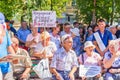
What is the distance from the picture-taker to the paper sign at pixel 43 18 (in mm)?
8594

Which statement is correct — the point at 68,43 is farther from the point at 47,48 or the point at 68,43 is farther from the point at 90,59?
the point at 47,48

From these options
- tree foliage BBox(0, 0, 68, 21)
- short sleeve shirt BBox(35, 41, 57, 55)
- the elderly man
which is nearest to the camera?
the elderly man

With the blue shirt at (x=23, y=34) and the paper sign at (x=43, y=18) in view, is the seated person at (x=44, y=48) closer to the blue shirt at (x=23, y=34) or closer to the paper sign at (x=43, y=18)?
the paper sign at (x=43, y=18)

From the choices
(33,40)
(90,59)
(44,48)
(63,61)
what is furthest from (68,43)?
(33,40)

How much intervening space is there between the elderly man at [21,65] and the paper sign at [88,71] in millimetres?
1026

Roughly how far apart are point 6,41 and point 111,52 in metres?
2.25

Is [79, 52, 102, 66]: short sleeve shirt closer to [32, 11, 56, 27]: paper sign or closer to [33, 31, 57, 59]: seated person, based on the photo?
[33, 31, 57, 59]: seated person

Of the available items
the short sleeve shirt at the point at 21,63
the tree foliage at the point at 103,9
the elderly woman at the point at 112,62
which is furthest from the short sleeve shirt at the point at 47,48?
the tree foliage at the point at 103,9

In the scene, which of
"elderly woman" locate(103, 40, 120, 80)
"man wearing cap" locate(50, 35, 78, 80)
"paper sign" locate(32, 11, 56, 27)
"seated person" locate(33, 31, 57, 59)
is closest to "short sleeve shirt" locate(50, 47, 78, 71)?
"man wearing cap" locate(50, 35, 78, 80)

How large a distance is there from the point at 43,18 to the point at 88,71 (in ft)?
6.81

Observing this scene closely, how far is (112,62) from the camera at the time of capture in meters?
6.95

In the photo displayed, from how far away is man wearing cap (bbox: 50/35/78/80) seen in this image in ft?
22.9

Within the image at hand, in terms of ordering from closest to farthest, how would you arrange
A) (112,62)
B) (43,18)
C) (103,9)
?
1. (112,62)
2. (43,18)
3. (103,9)

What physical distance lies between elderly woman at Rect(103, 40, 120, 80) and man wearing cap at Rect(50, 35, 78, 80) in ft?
2.02
